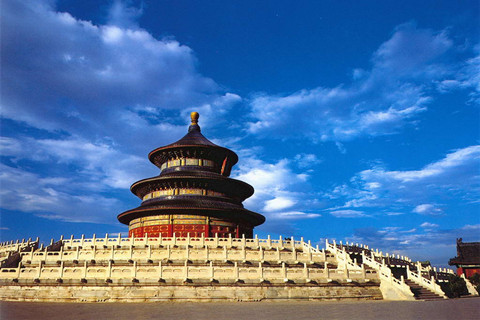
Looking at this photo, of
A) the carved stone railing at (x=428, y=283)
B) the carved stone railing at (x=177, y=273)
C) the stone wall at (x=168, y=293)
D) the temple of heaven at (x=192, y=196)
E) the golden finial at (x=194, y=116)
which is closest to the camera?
the stone wall at (x=168, y=293)

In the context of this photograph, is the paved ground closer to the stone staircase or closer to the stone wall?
the stone wall

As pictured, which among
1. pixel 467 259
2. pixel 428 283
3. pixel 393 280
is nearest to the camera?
pixel 393 280

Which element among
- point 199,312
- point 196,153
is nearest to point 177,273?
point 199,312

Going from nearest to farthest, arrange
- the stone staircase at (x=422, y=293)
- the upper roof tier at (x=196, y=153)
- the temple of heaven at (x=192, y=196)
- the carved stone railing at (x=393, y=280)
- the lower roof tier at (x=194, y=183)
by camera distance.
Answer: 1. the carved stone railing at (x=393, y=280)
2. the stone staircase at (x=422, y=293)
3. the temple of heaven at (x=192, y=196)
4. the lower roof tier at (x=194, y=183)
5. the upper roof tier at (x=196, y=153)

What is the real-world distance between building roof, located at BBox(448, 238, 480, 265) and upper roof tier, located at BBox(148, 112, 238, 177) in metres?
34.5

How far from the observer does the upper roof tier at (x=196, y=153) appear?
43875mm

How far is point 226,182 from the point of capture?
135ft

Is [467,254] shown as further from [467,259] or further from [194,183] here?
[194,183]

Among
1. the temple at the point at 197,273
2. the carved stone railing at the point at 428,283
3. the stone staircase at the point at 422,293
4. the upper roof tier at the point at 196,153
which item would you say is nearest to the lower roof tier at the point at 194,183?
the upper roof tier at the point at 196,153

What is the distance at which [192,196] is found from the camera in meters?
39.8

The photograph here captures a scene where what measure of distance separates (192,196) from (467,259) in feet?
130

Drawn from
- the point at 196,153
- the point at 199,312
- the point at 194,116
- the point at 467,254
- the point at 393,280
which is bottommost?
the point at 199,312

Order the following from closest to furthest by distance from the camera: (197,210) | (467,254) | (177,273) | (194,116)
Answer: (177,273) < (197,210) < (467,254) < (194,116)

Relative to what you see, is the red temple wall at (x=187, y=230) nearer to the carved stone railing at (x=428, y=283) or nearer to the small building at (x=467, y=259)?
the carved stone railing at (x=428, y=283)
